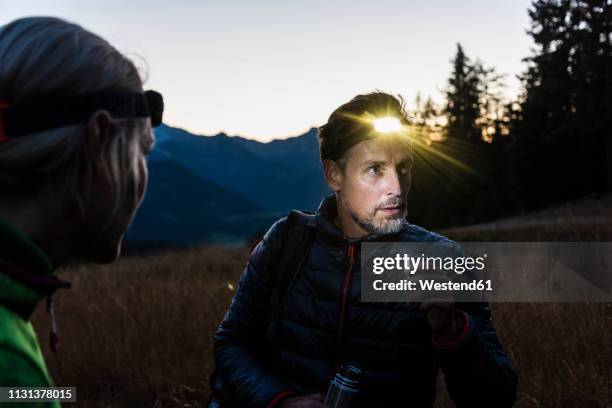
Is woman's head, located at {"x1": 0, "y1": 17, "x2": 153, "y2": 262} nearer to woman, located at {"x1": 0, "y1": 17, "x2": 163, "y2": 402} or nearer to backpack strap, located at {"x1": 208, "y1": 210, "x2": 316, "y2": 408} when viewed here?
woman, located at {"x1": 0, "y1": 17, "x2": 163, "y2": 402}

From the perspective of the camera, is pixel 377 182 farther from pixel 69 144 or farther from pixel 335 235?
pixel 69 144

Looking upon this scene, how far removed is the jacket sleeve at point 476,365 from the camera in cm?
201

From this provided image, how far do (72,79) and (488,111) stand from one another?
6019cm

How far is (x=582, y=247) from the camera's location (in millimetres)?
7582

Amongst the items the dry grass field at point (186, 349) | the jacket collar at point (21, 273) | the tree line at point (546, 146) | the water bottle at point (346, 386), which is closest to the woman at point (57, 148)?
the jacket collar at point (21, 273)

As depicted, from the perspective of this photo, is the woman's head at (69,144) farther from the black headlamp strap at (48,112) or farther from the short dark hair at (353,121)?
the short dark hair at (353,121)

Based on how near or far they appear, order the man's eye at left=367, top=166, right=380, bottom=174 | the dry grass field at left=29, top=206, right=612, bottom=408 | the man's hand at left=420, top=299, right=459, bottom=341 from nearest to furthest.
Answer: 1. the man's hand at left=420, top=299, right=459, bottom=341
2. the man's eye at left=367, top=166, right=380, bottom=174
3. the dry grass field at left=29, top=206, right=612, bottom=408

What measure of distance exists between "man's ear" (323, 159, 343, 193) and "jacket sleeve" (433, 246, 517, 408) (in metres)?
0.68

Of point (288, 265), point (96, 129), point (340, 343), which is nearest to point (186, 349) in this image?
point (288, 265)

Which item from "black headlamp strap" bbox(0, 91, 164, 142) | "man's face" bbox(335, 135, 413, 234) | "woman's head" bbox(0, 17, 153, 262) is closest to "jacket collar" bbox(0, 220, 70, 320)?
"woman's head" bbox(0, 17, 153, 262)

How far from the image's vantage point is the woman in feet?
3.56

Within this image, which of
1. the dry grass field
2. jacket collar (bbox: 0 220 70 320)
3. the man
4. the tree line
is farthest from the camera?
the tree line

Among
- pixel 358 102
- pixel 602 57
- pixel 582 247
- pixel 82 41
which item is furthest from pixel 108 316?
pixel 602 57

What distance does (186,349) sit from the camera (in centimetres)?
488
